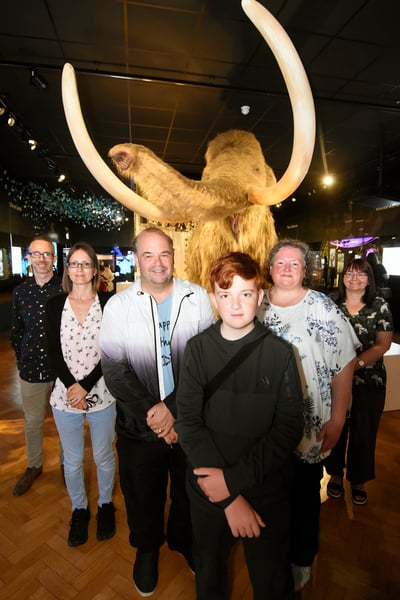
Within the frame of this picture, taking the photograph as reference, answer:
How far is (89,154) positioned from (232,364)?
1202mm

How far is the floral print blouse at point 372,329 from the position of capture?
2.33 meters

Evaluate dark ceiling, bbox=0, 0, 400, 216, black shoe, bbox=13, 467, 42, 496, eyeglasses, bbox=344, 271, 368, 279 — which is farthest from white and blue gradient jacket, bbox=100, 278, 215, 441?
dark ceiling, bbox=0, 0, 400, 216

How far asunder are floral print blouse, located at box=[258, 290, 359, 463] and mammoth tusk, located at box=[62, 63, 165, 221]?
0.84 metres

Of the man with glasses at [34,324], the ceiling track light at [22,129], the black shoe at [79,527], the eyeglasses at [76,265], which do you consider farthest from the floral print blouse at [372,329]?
the ceiling track light at [22,129]

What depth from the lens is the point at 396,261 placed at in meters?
8.40

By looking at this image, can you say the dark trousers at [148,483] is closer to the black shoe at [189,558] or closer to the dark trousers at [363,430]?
the black shoe at [189,558]

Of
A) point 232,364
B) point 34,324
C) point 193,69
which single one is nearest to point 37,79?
Result: point 193,69

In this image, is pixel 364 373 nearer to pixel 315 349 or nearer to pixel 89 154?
pixel 315 349

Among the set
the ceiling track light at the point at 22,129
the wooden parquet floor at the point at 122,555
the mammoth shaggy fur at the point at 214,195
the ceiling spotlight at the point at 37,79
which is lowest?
the wooden parquet floor at the point at 122,555

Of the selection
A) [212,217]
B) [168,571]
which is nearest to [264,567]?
[168,571]

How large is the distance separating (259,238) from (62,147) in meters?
6.28

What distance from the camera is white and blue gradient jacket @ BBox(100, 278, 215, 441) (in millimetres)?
1567

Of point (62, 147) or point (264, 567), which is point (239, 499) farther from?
point (62, 147)

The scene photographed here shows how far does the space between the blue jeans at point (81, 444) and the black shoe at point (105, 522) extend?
108mm
